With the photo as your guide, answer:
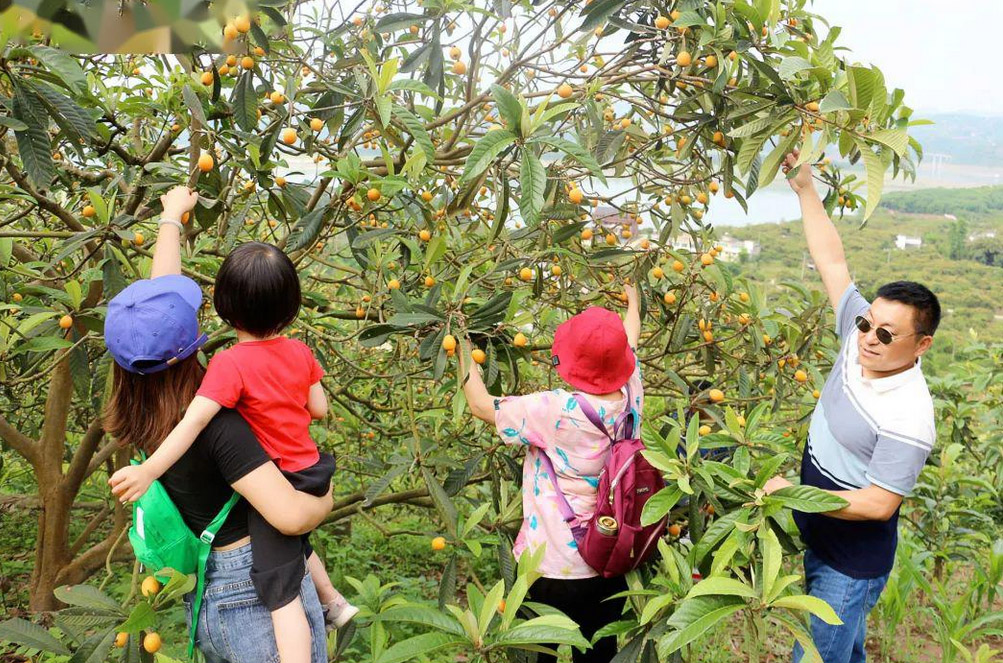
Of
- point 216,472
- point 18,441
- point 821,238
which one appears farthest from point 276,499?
point 18,441

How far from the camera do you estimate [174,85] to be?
2.12m

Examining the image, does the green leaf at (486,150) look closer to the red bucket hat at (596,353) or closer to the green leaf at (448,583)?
the red bucket hat at (596,353)

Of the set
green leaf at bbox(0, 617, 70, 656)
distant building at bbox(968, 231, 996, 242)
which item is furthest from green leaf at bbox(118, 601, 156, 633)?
distant building at bbox(968, 231, 996, 242)

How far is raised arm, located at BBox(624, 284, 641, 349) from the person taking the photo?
2.07 metres

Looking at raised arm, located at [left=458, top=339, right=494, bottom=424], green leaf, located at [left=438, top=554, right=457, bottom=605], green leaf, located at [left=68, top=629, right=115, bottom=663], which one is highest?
raised arm, located at [left=458, top=339, right=494, bottom=424]

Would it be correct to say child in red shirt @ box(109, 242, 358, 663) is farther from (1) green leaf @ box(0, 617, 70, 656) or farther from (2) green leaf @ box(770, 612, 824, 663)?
(2) green leaf @ box(770, 612, 824, 663)

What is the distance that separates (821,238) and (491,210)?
1.02 meters

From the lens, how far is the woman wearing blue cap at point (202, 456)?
1271mm

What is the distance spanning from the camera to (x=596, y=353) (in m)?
1.71

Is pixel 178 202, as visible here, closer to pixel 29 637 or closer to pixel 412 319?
pixel 412 319

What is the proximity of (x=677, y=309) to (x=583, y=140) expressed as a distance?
0.59m

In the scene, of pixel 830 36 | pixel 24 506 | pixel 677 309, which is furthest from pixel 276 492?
pixel 24 506

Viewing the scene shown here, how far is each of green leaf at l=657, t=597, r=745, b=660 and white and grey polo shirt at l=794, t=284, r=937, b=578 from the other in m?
0.48

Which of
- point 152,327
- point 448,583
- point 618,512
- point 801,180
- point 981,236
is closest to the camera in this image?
point 152,327
